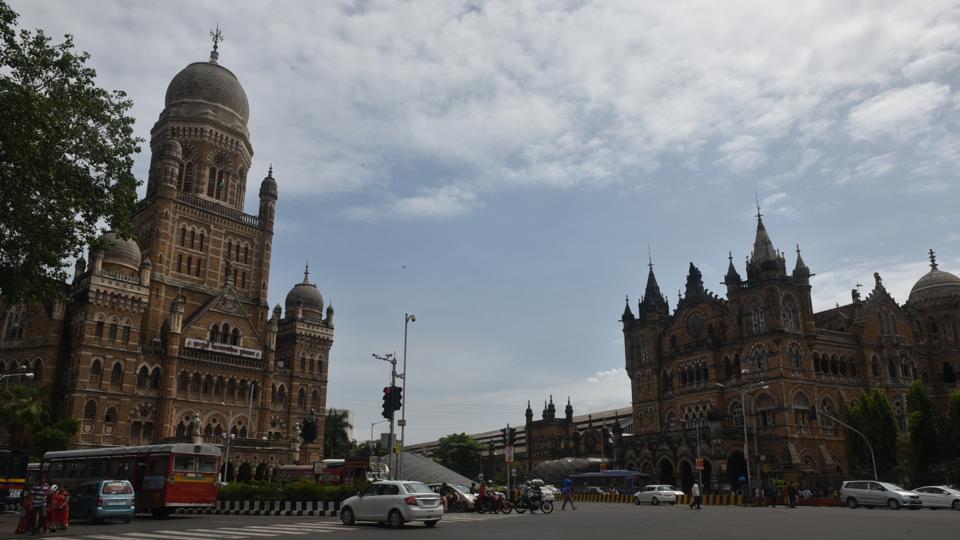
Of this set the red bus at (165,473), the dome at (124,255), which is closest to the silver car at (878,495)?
the red bus at (165,473)

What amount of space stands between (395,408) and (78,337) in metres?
34.7

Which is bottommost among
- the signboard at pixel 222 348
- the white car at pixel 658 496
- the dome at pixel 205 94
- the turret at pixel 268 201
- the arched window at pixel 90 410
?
the white car at pixel 658 496

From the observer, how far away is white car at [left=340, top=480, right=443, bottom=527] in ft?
68.7

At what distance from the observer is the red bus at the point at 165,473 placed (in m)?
26.2

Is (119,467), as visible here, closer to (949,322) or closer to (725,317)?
(725,317)

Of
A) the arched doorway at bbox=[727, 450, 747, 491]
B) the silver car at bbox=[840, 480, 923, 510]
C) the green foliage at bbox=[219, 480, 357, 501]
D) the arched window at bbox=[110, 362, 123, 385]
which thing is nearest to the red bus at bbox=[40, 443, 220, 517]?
the green foliage at bbox=[219, 480, 357, 501]

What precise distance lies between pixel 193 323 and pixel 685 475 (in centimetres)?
4133

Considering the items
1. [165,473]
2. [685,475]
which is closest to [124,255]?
[165,473]

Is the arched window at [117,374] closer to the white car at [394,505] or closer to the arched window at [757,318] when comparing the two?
the white car at [394,505]

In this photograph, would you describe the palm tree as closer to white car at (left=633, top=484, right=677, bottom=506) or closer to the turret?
the turret

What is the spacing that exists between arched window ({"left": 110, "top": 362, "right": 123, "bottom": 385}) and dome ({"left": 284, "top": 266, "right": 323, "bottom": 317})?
1754 centimetres

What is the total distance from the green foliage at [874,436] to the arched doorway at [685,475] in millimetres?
11505

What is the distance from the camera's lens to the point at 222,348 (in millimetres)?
58375

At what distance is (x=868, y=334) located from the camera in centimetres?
6141
